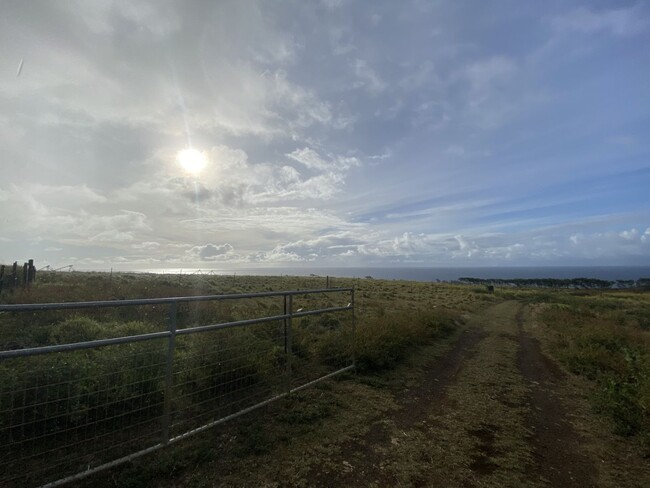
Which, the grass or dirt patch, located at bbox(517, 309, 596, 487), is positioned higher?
the grass

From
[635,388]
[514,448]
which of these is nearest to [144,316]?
[514,448]

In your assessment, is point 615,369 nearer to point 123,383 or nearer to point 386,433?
point 386,433

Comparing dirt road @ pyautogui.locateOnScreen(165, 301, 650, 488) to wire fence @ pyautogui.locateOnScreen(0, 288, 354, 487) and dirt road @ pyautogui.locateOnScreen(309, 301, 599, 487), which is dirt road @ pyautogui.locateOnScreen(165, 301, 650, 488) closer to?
dirt road @ pyautogui.locateOnScreen(309, 301, 599, 487)

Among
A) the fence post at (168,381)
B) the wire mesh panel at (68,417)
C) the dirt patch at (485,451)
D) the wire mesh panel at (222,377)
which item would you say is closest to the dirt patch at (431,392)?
the dirt patch at (485,451)

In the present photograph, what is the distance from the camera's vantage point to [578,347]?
382 inches

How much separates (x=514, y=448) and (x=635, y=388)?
3.07 m

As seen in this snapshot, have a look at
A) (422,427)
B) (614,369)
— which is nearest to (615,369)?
(614,369)

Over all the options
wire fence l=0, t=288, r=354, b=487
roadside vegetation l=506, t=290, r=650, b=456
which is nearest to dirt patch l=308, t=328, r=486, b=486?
wire fence l=0, t=288, r=354, b=487

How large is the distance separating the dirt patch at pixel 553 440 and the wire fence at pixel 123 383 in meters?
3.40

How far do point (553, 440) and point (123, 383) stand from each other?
5692mm

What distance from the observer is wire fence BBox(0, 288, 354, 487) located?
3332 mm

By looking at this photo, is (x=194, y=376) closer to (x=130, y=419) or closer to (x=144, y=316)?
(x=130, y=419)

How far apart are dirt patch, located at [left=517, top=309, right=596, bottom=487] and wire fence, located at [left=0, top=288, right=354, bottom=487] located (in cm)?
340

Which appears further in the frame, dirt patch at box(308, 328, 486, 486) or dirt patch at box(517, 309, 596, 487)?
dirt patch at box(517, 309, 596, 487)
